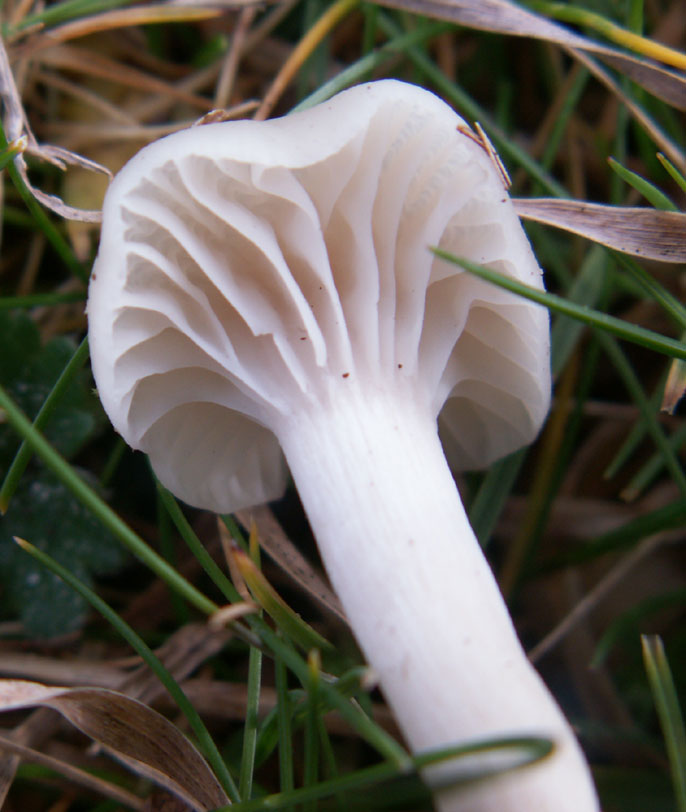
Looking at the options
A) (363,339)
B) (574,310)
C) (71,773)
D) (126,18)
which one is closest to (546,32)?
(574,310)

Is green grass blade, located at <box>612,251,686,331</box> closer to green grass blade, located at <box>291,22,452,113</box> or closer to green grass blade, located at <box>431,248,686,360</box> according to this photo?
green grass blade, located at <box>431,248,686,360</box>

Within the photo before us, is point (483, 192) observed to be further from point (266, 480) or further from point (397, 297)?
point (266, 480)

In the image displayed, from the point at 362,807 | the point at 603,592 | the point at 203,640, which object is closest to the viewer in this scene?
the point at 362,807

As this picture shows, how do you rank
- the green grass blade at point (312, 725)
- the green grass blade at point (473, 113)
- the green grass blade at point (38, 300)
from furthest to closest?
the green grass blade at point (473, 113) → the green grass blade at point (38, 300) → the green grass blade at point (312, 725)

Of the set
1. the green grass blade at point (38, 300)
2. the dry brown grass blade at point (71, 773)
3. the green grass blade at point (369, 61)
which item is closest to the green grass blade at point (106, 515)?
the dry brown grass blade at point (71, 773)

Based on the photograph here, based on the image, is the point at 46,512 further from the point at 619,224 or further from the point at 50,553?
the point at 619,224

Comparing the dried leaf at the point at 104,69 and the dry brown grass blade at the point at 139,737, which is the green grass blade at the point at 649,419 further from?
the dried leaf at the point at 104,69

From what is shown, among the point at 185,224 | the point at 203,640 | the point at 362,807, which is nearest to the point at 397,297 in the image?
the point at 185,224
